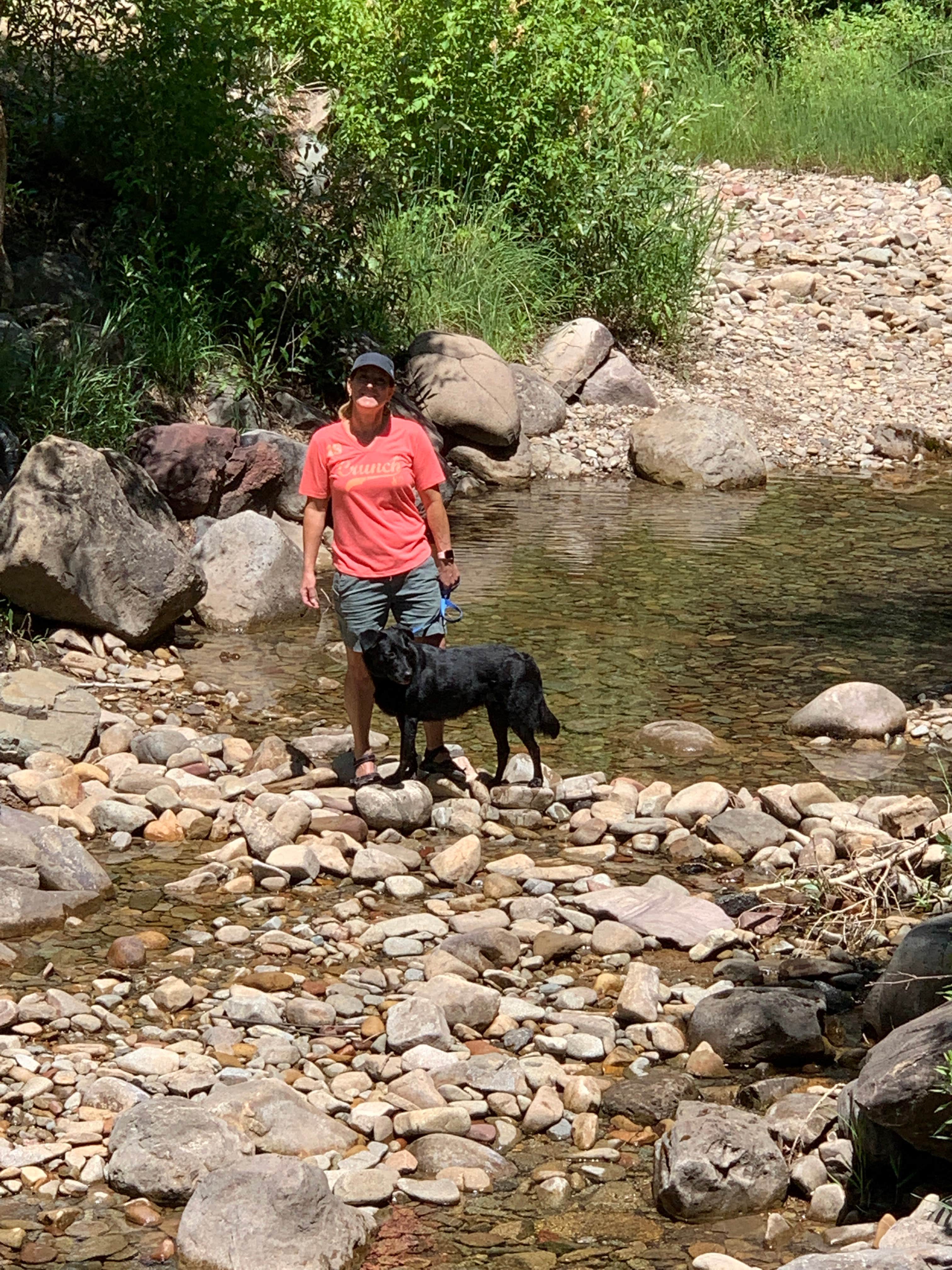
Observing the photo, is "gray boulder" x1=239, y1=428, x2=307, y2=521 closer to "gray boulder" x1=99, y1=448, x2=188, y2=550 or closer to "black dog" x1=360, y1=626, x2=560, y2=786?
"gray boulder" x1=99, y1=448, x2=188, y2=550

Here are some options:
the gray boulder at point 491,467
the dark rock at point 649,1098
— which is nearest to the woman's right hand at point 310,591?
the dark rock at point 649,1098

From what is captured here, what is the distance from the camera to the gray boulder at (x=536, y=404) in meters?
14.5

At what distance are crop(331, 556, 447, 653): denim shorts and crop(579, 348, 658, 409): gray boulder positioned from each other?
8734 mm

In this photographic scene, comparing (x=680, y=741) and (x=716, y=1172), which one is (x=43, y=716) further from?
(x=716, y=1172)

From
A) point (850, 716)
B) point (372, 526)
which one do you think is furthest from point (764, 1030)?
point (850, 716)

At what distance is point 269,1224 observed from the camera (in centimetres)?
361

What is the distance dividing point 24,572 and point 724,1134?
549 centimetres

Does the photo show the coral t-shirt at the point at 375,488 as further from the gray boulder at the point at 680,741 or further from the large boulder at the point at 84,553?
the large boulder at the point at 84,553

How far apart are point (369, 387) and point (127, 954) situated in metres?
2.53

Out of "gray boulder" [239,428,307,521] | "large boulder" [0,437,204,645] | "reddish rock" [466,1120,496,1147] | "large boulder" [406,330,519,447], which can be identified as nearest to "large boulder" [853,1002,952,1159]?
"reddish rock" [466,1120,496,1147]

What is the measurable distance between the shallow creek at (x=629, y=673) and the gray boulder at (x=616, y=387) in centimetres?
157

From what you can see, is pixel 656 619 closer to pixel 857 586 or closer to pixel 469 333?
pixel 857 586

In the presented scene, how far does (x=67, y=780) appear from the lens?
6676mm

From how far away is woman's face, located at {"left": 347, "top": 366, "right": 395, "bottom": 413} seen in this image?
21.3 ft
